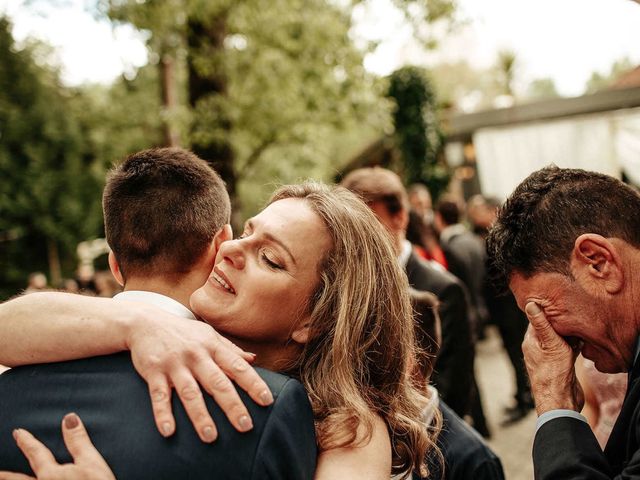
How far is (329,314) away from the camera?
1824 millimetres

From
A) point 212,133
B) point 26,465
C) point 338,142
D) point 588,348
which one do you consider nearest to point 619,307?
point 588,348

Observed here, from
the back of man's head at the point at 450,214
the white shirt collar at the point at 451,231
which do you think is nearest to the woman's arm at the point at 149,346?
the white shirt collar at the point at 451,231

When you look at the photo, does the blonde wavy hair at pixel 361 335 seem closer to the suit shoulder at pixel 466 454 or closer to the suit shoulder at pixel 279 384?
the suit shoulder at pixel 466 454

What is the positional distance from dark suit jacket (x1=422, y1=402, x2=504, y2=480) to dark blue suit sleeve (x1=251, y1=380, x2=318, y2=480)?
0.85 metres

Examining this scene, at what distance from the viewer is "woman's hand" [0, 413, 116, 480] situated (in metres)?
1.19

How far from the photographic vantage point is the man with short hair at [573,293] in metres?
1.59

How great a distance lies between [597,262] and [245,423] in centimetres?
112

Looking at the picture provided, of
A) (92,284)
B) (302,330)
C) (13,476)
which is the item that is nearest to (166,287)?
(302,330)

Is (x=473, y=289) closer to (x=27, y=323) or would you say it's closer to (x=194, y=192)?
(x=194, y=192)

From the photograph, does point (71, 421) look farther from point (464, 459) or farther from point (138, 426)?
point (464, 459)

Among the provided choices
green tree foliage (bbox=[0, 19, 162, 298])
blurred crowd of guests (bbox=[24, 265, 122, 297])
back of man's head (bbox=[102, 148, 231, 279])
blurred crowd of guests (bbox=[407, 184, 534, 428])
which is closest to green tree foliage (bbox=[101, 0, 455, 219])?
blurred crowd of guests (bbox=[24, 265, 122, 297])

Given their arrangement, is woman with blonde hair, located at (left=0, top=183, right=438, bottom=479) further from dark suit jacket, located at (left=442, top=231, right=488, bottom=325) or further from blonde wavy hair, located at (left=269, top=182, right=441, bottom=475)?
dark suit jacket, located at (left=442, top=231, right=488, bottom=325)

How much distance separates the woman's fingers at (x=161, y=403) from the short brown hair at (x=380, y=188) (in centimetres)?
277

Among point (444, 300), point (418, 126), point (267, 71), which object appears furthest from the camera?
point (418, 126)
